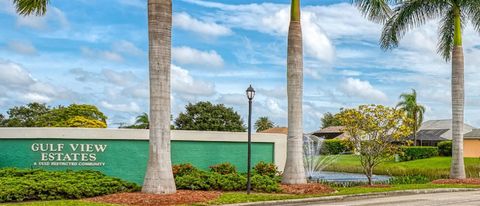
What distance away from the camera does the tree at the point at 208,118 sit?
70.2 meters

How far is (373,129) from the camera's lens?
26.3 m

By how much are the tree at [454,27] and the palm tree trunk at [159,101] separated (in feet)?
51.8

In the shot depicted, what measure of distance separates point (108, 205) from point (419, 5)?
786 inches

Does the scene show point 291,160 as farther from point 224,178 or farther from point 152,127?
point 152,127

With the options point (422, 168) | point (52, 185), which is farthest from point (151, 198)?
point (422, 168)

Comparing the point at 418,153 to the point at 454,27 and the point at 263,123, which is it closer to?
the point at 454,27

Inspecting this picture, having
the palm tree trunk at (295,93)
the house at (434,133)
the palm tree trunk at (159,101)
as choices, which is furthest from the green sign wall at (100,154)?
the house at (434,133)

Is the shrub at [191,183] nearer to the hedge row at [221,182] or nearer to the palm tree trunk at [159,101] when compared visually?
the hedge row at [221,182]

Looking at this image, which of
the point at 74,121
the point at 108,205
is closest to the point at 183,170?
the point at 108,205

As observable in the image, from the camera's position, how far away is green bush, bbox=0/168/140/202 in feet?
57.0

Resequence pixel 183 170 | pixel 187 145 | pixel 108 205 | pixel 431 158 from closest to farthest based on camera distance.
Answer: pixel 108 205, pixel 183 170, pixel 187 145, pixel 431 158

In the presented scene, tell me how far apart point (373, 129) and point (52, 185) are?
1401 cm

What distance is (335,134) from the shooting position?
9138 cm

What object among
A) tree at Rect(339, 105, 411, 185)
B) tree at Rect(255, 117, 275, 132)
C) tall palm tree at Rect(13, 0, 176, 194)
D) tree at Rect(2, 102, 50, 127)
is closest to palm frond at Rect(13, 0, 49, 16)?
tall palm tree at Rect(13, 0, 176, 194)
